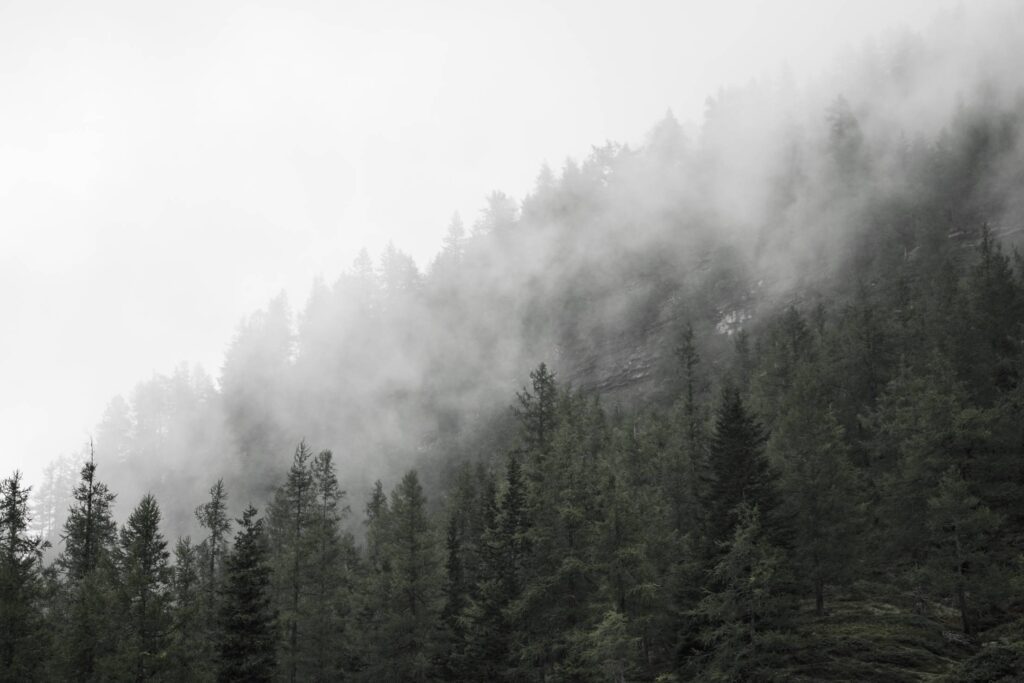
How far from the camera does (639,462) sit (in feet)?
142

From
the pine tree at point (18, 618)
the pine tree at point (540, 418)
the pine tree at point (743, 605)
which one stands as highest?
the pine tree at point (540, 418)

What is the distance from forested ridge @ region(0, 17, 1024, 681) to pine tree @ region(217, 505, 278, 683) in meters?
0.16

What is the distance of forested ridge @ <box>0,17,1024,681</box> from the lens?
88.9 ft

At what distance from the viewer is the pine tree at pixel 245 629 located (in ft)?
97.9

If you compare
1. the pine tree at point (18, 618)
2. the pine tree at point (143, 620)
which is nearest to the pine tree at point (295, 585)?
the pine tree at point (143, 620)

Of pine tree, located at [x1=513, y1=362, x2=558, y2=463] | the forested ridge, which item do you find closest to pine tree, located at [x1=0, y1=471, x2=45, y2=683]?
the forested ridge

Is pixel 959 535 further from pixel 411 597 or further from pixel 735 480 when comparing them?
pixel 411 597

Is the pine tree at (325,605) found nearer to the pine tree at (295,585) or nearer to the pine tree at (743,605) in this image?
the pine tree at (295,585)

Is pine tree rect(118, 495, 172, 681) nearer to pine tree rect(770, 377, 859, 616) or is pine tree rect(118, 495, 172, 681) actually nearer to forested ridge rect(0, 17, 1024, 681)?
forested ridge rect(0, 17, 1024, 681)

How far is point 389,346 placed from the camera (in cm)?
11781

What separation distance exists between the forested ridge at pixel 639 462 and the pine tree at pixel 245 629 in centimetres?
16

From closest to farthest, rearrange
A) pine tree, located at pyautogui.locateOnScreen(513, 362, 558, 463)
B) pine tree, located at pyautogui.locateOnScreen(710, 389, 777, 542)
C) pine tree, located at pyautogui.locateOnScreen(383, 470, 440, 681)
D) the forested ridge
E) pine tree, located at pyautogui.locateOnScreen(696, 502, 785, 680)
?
pine tree, located at pyautogui.locateOnScreen(696, 502, 785, 680) < the forested ridge < pine tree, located at pyautogui.locateOnScreen(710, 389, 777, 542) < pine tree, located at pyautogui.locateOnScreen(383, 470, 440, 681) < pine tree, located at pyautogui.locateOnScreen(513, 362, 558, 463)

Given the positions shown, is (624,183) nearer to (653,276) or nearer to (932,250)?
(653,276)

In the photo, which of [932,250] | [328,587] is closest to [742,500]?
[328,587]
